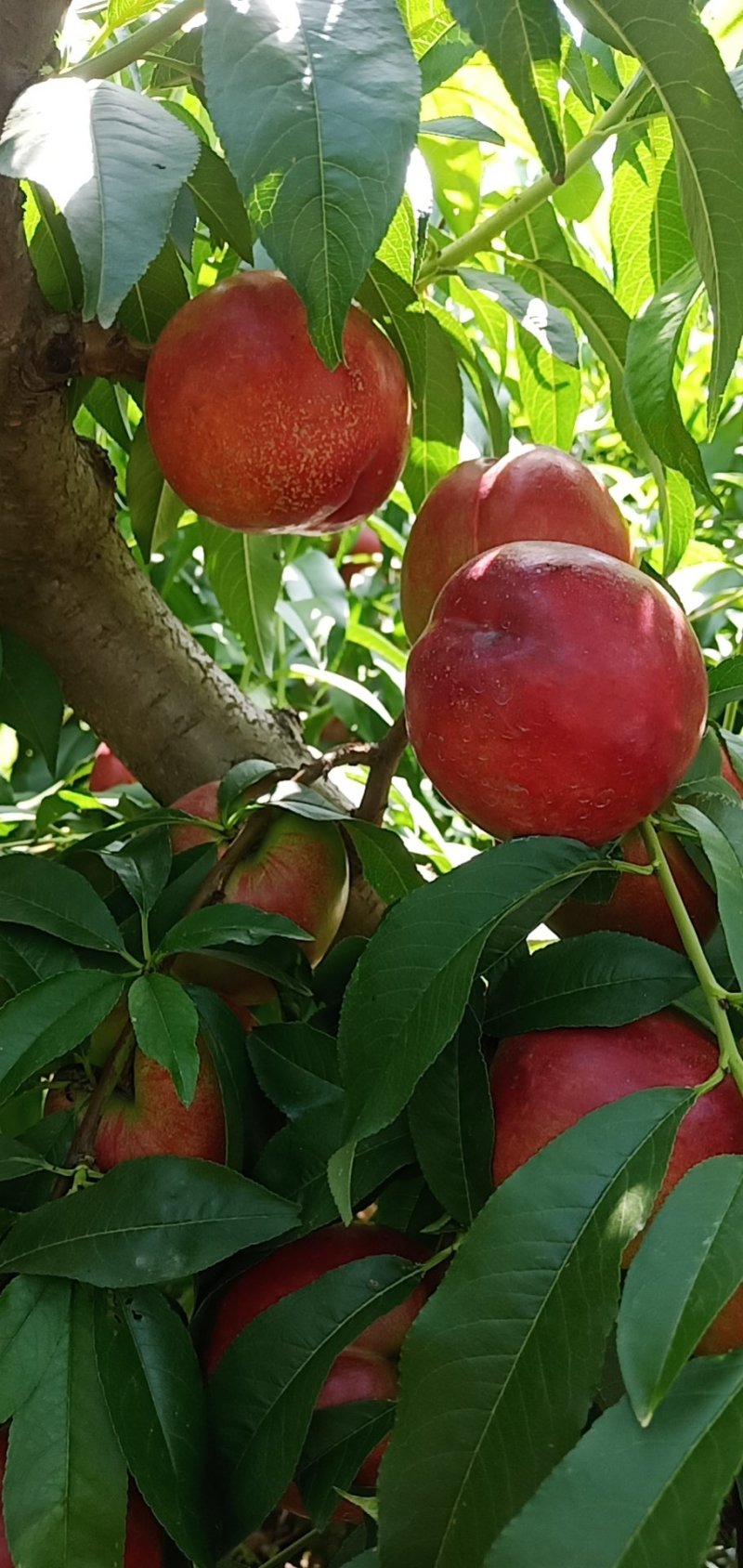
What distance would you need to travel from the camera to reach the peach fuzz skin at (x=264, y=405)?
1.67ft

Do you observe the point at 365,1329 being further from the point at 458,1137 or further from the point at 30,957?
the point at 30,957

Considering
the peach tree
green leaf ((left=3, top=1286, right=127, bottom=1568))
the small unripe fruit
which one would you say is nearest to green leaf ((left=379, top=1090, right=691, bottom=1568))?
the peach tree

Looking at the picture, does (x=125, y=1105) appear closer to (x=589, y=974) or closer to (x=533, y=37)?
(x=589, y=974)

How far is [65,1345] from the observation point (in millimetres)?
430

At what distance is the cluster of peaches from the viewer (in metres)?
0.44

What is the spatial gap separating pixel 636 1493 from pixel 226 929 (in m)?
0.26

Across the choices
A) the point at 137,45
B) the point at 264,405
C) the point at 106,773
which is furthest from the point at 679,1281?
the point at 106,773

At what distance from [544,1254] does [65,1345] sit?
18cm

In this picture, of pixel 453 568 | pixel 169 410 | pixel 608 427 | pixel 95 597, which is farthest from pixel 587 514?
pixel 608 427

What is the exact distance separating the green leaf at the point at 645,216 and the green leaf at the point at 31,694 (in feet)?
1.35

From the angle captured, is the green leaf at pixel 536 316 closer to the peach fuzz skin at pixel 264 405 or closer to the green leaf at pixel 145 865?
the peach fuzz skin at pixel 264 405

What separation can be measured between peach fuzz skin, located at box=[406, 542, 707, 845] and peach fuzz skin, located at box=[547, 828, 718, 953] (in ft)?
0.16

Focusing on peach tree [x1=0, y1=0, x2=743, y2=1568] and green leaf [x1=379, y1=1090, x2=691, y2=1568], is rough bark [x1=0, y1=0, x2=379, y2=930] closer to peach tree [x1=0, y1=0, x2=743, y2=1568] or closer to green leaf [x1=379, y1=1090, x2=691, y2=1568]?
peach tree [x1=0, y1=0, x2=743, y2=1568]

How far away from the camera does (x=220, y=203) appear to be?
558mm
